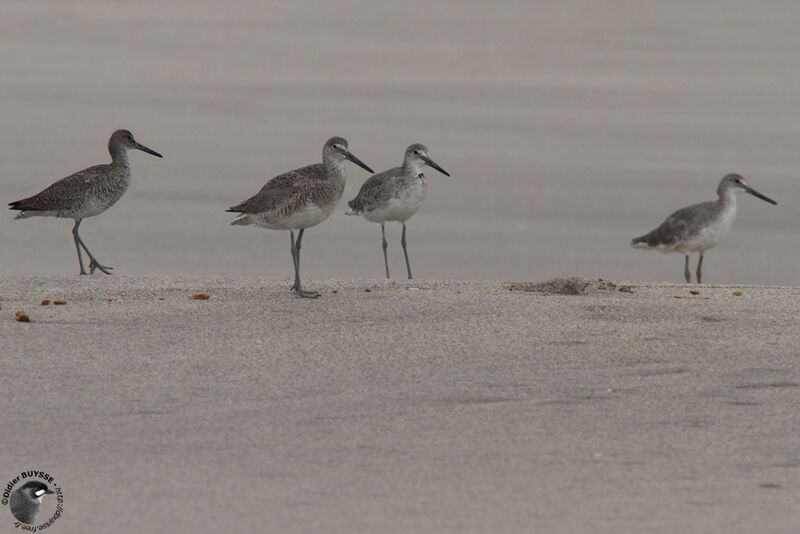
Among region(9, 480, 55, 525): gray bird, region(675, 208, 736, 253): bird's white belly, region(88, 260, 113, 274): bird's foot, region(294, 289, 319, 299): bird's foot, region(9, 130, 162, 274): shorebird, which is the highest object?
region(9, 130, 162, 274): shorebird

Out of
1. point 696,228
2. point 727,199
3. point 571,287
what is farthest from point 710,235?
point 571,287

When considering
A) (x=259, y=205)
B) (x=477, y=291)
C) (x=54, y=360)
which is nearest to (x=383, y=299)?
(x=477, y=291)

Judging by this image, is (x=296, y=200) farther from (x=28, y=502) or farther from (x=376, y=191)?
(x=28, y=502)

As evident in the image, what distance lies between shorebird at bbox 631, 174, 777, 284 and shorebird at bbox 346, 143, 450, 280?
254cm

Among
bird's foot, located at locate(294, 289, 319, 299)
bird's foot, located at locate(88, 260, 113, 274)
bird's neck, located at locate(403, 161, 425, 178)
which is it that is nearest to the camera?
bird's foot, located at locate(294, 289, 319, 299)

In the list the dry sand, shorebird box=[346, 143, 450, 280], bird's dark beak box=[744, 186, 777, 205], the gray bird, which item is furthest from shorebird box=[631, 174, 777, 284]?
the gray bird

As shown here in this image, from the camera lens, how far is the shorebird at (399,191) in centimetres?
1352

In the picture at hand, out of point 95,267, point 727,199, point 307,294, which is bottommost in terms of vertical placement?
point 307,294

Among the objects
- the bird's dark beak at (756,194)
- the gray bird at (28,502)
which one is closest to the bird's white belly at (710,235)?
the bird's dark beak at (756,194)

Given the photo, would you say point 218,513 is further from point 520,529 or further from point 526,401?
point 526,401

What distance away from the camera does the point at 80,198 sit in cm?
1162

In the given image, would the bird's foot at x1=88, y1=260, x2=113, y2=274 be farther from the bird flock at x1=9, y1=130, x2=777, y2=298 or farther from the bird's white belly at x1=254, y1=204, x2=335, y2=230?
the bird's white belly at x1=254, y1=204, x2=335, y2=230

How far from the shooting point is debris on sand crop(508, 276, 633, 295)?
865 centimetres

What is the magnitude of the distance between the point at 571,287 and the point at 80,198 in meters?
5.12
